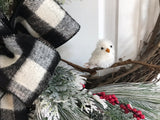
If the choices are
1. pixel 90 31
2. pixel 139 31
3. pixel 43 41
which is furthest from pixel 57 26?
pixel 139 31

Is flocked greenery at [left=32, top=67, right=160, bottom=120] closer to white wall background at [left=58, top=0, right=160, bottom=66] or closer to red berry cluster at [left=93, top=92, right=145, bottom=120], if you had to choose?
red berry cluster at [left=93, top=92, right=145, bottom=120]

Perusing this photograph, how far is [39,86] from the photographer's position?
1.12 ft

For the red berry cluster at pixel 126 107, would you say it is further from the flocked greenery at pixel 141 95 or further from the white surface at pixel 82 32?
the white surface at pixel 82 32

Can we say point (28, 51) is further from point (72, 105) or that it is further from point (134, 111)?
point (134, 111)

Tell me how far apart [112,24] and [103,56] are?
15 cm

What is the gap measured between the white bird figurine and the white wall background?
0.08m

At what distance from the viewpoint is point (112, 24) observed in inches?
23.0

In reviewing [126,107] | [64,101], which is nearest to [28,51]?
[64,101]

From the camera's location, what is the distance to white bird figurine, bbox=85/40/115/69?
49 cm

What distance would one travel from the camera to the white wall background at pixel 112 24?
1.81 feet

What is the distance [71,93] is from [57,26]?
144 millimetres

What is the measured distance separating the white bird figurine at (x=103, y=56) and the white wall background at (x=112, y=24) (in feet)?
0.26

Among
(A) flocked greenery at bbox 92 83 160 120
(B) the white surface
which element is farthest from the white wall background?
(A) flocked greenery at bbox 92 83 160 120

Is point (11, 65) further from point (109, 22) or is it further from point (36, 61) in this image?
point (109, 22)
